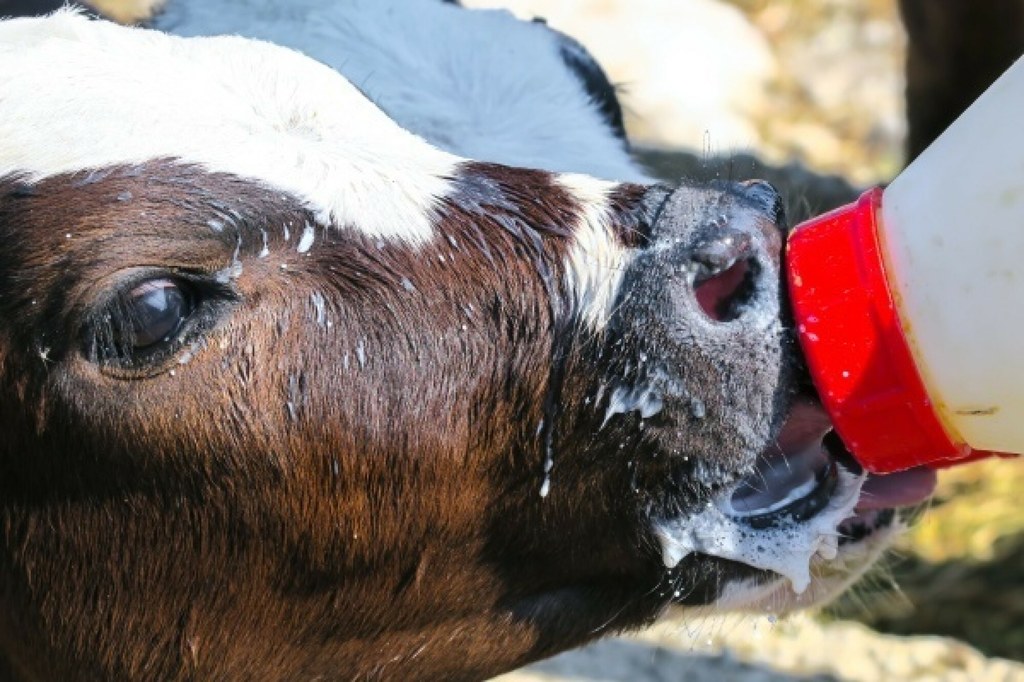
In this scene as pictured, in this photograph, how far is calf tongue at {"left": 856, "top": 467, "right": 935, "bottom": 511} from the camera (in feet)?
6.30

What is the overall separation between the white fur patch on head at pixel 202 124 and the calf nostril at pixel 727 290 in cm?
34

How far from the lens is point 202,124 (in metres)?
1.79

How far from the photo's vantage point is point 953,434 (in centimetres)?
161

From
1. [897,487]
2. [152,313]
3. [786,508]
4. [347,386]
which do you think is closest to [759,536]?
[786,508]

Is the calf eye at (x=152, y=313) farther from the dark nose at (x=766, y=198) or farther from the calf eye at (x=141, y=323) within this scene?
the dark nose at (x=766, y=198)

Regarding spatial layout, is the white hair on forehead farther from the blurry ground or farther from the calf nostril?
the blurry ground

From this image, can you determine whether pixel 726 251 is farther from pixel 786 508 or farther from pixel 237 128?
pixel 237 128

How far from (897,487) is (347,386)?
2.41 ft

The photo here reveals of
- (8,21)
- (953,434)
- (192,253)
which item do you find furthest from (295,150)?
(953,434)

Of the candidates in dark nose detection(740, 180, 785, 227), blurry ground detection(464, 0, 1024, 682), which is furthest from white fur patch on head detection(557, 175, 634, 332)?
blurry ground detection(464, 0, 1024, 682)

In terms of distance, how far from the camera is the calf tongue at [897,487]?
1921mm

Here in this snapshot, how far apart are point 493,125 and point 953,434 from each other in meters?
1.24

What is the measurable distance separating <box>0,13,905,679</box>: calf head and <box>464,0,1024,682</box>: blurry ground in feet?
2.34

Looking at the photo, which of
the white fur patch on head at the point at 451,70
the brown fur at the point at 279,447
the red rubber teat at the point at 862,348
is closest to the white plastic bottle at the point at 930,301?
the red rubber teat at the point at 862,348
